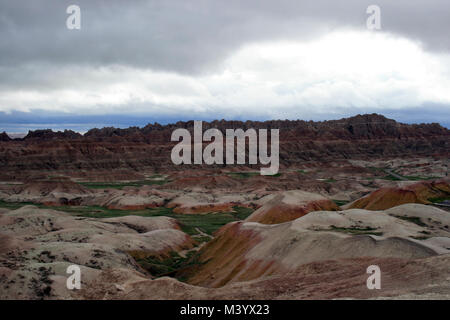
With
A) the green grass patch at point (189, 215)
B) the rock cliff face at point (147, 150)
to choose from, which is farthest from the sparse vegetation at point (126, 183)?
the green grass patch at point (189, 215)

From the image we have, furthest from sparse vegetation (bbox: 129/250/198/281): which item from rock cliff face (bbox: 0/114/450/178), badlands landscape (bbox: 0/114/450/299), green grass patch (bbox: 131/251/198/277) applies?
rock cliff face (bbox: 0/114/450/178)

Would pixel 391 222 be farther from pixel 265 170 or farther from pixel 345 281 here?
pixel 265 170

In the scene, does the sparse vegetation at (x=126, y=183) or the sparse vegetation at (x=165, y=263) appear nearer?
the sparse vegetation at (x=165, y=263)

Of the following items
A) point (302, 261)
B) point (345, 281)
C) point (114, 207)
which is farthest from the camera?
point (114, 207)

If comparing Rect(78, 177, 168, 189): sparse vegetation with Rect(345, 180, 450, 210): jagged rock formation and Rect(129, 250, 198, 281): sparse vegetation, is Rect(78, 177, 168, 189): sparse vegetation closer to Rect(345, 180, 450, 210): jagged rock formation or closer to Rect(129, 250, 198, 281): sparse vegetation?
Rect(345, 180, 450, 210): jagged rock formation

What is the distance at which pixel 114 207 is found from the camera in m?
82.2

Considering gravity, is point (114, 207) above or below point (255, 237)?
below

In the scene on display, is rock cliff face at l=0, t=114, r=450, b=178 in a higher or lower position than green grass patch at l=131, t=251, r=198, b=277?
higher

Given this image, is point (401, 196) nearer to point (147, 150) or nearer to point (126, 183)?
point (126, 183)

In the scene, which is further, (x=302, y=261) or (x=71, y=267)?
(x=302, y=261)

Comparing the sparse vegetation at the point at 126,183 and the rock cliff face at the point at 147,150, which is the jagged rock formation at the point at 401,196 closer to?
the sparse vegetation at the point at 126,183
